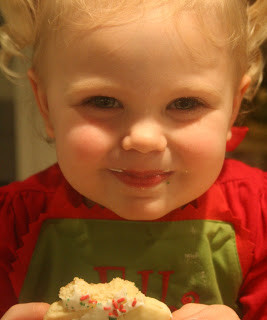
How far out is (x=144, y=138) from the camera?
1.89ft

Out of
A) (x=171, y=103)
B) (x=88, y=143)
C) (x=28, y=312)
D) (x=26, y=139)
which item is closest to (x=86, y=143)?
(x=88, y=143)

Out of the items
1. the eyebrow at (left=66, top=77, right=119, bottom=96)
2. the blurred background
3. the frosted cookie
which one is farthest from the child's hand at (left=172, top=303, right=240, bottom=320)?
the blurred background

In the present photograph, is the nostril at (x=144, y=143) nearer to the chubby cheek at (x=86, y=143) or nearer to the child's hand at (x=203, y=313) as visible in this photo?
the chubby cheek at (x=86, y=143)

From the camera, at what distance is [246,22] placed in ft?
2.34

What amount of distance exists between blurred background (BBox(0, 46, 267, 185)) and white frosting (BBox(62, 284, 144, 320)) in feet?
1.89

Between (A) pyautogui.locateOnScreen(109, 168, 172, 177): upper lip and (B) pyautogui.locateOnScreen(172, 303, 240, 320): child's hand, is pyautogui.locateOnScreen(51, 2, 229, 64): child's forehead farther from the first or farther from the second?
(B) pyautogui.locateOnScreen(172, 303, 240, 320): child's hand

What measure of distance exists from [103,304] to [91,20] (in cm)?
33

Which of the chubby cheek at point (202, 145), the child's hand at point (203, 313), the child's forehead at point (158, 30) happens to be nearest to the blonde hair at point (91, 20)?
the child's forehead at point (158, 30)

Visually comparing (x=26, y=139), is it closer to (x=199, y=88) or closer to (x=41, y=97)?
(x=41, y=97)

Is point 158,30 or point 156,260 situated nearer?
point 158,30

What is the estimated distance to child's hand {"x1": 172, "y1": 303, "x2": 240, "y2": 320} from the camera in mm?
613

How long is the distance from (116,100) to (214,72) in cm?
A: 13

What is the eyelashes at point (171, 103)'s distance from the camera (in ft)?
2.03

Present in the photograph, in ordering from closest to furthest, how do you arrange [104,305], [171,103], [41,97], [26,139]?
[104,305] < [171,103] < [41,97] < [26,139]
